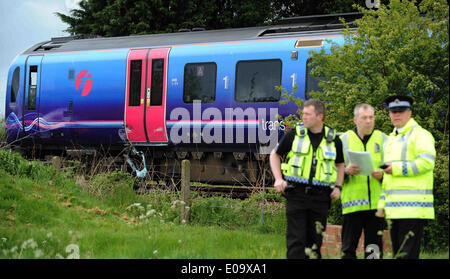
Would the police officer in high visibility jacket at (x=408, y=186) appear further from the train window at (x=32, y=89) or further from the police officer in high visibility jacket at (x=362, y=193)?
the train window at (x=32, y=89)

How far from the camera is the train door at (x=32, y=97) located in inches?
599

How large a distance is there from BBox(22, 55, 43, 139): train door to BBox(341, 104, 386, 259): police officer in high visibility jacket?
1150 cm

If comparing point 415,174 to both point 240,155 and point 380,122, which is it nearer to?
point 380,122

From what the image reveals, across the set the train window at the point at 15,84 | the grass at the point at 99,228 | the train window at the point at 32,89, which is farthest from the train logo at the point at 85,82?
the grass at the point at 99,228

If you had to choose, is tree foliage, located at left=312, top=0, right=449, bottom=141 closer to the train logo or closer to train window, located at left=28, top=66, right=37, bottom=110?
the train logo

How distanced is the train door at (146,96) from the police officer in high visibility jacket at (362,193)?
8.27 metres

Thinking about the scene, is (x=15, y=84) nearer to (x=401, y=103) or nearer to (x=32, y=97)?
(x=32, y=97)

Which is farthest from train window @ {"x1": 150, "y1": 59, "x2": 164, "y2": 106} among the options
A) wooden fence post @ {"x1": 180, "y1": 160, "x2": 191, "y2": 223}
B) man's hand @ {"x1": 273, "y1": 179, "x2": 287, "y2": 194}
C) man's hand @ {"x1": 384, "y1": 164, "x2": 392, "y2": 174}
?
man's hand @ {"x1": 384, "y1": 164, "x2": 392, "y2": 174}

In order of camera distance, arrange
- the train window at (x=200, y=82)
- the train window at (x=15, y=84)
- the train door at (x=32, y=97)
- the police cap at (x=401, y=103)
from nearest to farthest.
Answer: the police cap at (x=401, y=103) → the train window at (x=200, y=82) → the train door at (x=32, y=97) → the train window at (x=15, y=84)

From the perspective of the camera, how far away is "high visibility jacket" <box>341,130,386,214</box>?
17.6 feet

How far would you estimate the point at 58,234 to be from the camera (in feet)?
23.4

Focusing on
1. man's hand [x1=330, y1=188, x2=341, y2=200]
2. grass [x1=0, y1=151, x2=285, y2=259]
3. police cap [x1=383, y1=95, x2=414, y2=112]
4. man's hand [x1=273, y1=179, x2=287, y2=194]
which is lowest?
grass [x1=0, y1=151, x2=285, y2=259]

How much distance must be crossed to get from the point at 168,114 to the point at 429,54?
6.88 m

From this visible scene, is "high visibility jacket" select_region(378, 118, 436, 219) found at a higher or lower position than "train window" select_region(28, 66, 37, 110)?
lower
